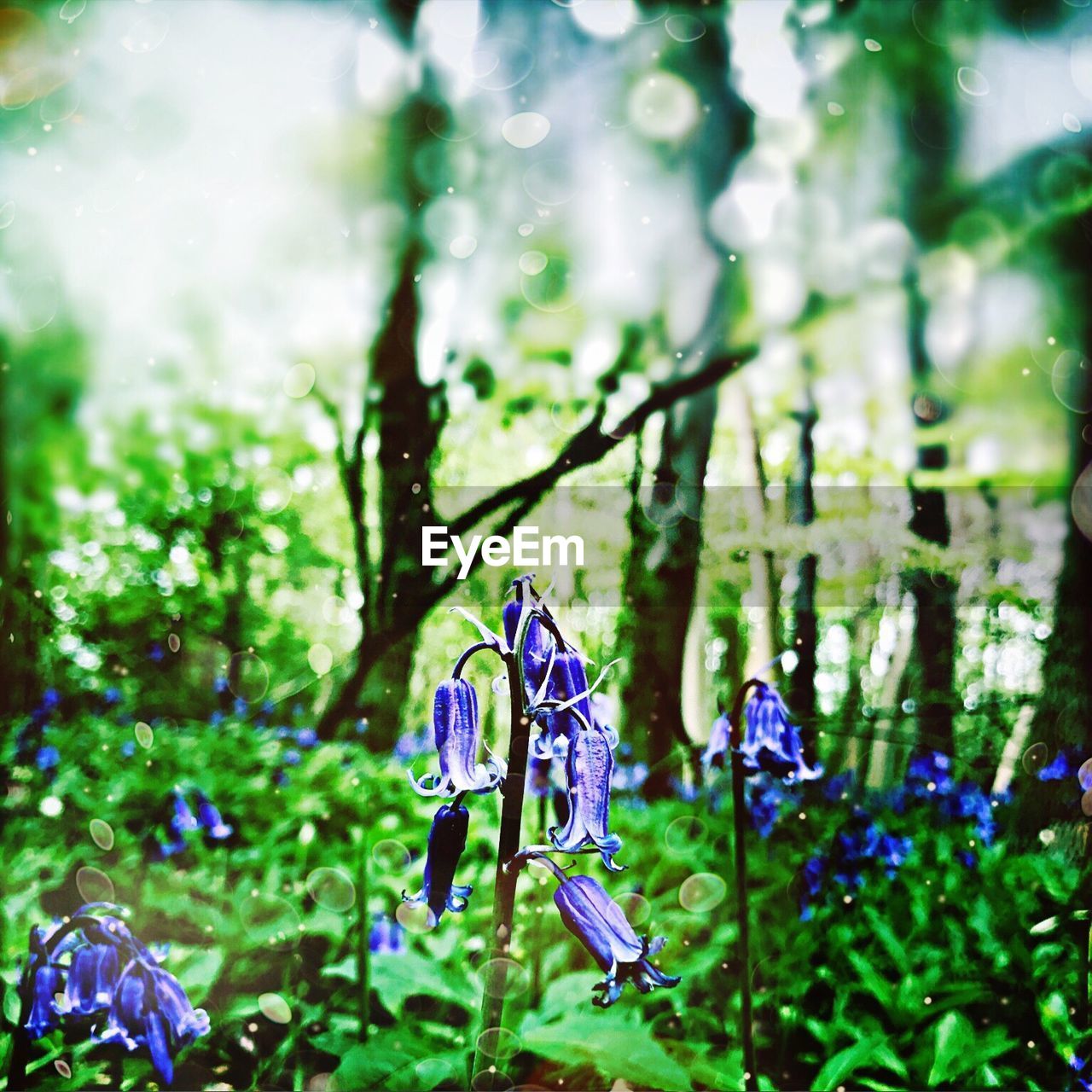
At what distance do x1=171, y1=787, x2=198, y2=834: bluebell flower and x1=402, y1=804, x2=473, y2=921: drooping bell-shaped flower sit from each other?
0.38 m

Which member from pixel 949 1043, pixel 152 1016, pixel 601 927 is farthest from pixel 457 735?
pixel 949 1043

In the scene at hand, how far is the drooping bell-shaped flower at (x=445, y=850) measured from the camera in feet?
4.30

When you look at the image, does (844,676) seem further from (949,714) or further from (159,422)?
(159,422)

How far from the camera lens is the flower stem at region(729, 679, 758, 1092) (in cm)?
143

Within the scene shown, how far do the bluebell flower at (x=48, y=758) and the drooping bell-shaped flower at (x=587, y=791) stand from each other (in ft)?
2.74

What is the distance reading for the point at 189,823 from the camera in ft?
4.66

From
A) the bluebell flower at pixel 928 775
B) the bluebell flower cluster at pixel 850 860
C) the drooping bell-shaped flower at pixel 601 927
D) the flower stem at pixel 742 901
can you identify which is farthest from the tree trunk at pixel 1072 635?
the drooping bell-shaped flower at pixel 601 927

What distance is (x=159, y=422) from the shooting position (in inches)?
56.5

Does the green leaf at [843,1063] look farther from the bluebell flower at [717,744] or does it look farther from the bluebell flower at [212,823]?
the bluebell flower at [212,823]

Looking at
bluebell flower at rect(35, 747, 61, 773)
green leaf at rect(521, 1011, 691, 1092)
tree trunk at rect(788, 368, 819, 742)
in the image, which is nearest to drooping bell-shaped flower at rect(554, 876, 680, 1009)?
green leaf at rect(521, 1011, 691, 1092)

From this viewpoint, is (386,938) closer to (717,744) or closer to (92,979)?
(92,979)

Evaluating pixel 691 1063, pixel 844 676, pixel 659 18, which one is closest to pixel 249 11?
pixel 659 18

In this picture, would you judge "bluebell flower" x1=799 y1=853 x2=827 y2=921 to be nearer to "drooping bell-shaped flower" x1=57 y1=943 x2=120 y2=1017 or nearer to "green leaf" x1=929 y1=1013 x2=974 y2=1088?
"green leaf" x1=929 y1=1013 x2=974 y2=1088

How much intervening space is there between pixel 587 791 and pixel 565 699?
0.45 feet
